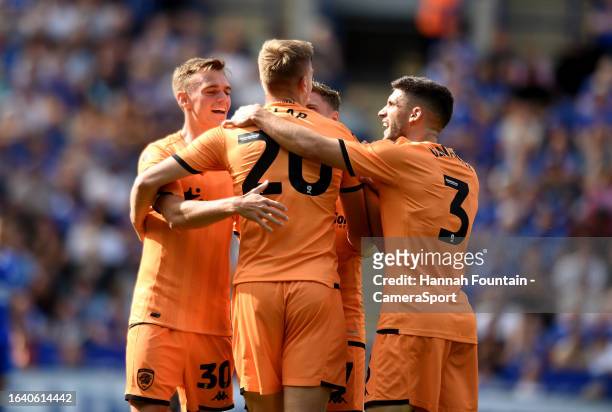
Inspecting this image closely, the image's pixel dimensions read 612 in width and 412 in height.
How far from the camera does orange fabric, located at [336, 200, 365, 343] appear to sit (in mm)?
7677

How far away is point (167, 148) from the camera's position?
25.7 feet

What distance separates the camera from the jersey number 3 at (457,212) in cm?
720

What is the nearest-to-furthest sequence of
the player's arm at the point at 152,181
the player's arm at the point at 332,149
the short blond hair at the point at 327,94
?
the player's arm at the point at 332,149
the player's arm at the point at 152,181
the short blond hair at the point at 327,94

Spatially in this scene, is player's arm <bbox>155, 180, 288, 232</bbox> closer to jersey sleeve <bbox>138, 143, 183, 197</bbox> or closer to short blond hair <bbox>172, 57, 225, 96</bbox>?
jersey sleeve <bbox>138, 143, 183, 197</bbox>

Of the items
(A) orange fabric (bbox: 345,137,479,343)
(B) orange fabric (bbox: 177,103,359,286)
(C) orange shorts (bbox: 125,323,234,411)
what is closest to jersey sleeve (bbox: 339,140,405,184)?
(A) orange fabric (bbox: 345,137,479,343)

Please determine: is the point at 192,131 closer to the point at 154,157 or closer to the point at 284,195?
the point at 154,157

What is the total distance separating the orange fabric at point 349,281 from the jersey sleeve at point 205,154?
35.0 inches

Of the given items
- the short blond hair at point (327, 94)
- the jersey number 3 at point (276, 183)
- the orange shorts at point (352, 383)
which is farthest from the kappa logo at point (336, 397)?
the short blond hair at point (327, 94)

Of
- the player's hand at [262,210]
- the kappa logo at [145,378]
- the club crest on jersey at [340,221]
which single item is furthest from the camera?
the club crest on jersey at [340,221]

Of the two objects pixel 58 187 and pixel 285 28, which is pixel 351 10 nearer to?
pixel 285 28

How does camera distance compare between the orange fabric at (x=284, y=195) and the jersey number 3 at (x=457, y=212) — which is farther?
the jersey number 3 at (x=457, y=212)

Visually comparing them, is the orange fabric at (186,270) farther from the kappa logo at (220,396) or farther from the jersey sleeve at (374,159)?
the jersey sleeve at (374,159)

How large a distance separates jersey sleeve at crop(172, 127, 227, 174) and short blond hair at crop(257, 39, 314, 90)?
0.44m

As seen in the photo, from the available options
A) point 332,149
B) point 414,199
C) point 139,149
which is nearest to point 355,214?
point 414,199
